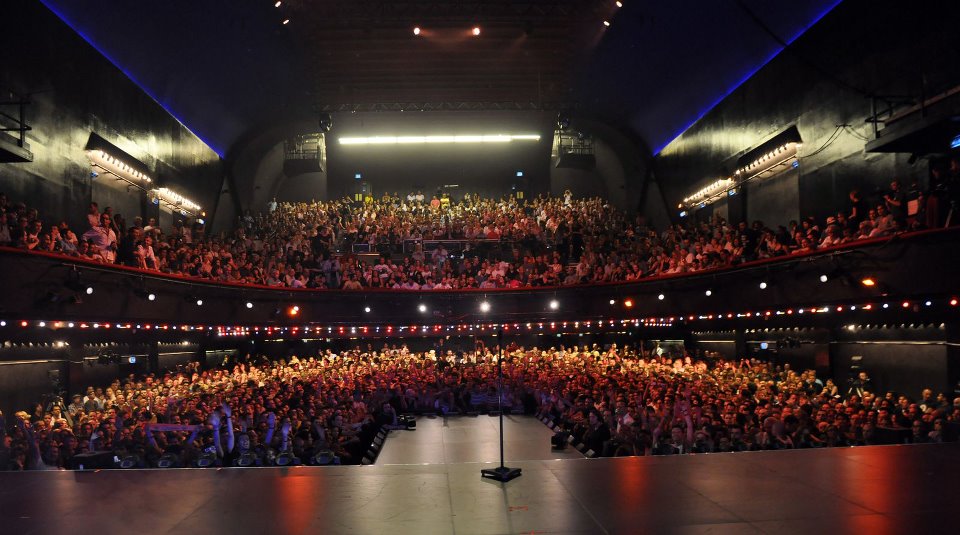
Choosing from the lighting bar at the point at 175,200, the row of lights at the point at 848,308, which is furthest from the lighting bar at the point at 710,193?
the lighting bar at the point at 175,200

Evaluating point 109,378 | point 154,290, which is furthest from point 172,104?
point 154,290

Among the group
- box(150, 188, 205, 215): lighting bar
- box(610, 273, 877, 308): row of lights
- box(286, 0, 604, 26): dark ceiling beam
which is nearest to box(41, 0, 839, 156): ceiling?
box(286, 0, 604, 26): dark ceiling beam

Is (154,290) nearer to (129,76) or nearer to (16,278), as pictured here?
(16,278)

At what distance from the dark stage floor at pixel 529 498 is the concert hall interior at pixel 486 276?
2.0 inches

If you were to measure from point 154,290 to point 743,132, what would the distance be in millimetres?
16526

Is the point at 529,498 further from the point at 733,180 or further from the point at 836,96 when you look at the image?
the point at 733,180

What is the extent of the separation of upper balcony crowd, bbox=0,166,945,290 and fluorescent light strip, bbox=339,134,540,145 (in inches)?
129

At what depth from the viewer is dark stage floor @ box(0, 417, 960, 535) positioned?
565cm

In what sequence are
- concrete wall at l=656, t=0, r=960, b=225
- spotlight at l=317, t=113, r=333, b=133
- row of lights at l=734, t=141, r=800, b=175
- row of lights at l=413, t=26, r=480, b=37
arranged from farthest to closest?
spotlight at l=317, t=113, r=333, b=133 → row of lights at l=413, t=26, r=480, b=37 → row of lights at l=734, t=141, r=800, b=175 → concrete wall at l=656, t=0, r=960, b=225

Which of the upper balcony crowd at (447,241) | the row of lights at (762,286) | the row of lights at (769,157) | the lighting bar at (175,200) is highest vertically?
the row of lights at (769,157)

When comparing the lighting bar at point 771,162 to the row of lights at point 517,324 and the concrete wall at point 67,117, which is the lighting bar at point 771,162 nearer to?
the row of lights at point 517,324

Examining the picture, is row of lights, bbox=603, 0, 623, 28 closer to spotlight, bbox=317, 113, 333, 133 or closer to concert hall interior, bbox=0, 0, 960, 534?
concert hall interior, bbox=0, 0, 960, 534

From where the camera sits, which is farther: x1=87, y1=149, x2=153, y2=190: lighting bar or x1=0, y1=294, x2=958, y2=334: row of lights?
x1=87, y1=149, x2=153, y2=190: lighting bar

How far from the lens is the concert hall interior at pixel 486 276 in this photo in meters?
7.14
